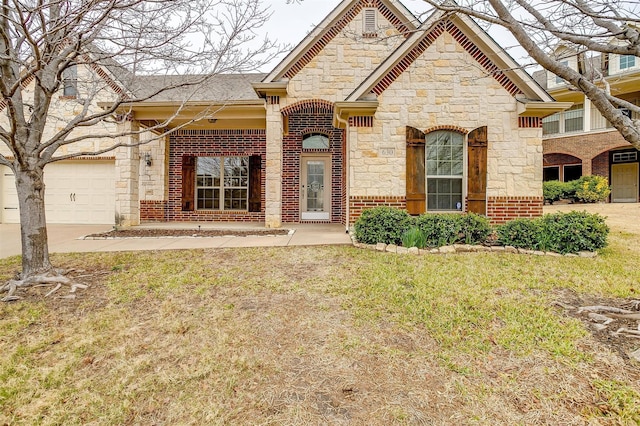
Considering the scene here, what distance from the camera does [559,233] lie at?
650 cm

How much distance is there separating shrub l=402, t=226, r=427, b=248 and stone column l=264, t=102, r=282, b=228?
4.14 meters

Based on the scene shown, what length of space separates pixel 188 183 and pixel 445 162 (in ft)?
28.4

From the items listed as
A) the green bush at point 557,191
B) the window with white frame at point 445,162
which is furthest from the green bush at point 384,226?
the green bush at point 557,191

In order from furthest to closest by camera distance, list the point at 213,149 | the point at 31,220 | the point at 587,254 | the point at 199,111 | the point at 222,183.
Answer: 1. the point at 222,183
2. the point at 213,149
3. the point at 199,111
4. the point at 587,254
5. the point at 31,220

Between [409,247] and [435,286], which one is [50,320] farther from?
[409,247]

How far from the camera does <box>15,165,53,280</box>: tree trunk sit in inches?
189

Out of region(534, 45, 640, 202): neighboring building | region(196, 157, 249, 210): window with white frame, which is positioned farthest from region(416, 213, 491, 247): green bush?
region(534, 45, 640, 202): neighboring building

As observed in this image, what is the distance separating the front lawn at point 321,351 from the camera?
7.69 feet

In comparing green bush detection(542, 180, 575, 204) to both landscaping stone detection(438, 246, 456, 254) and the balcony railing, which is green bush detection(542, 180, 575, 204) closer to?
the balcony railing

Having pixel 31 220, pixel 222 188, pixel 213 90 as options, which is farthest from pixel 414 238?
pixel 213 90

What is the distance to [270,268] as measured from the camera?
553 cm

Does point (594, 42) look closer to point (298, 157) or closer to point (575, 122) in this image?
point (298, 157)

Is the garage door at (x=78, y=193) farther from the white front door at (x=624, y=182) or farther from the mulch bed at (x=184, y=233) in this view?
the white front door at (x=624, y=182)

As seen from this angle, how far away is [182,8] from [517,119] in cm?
789
